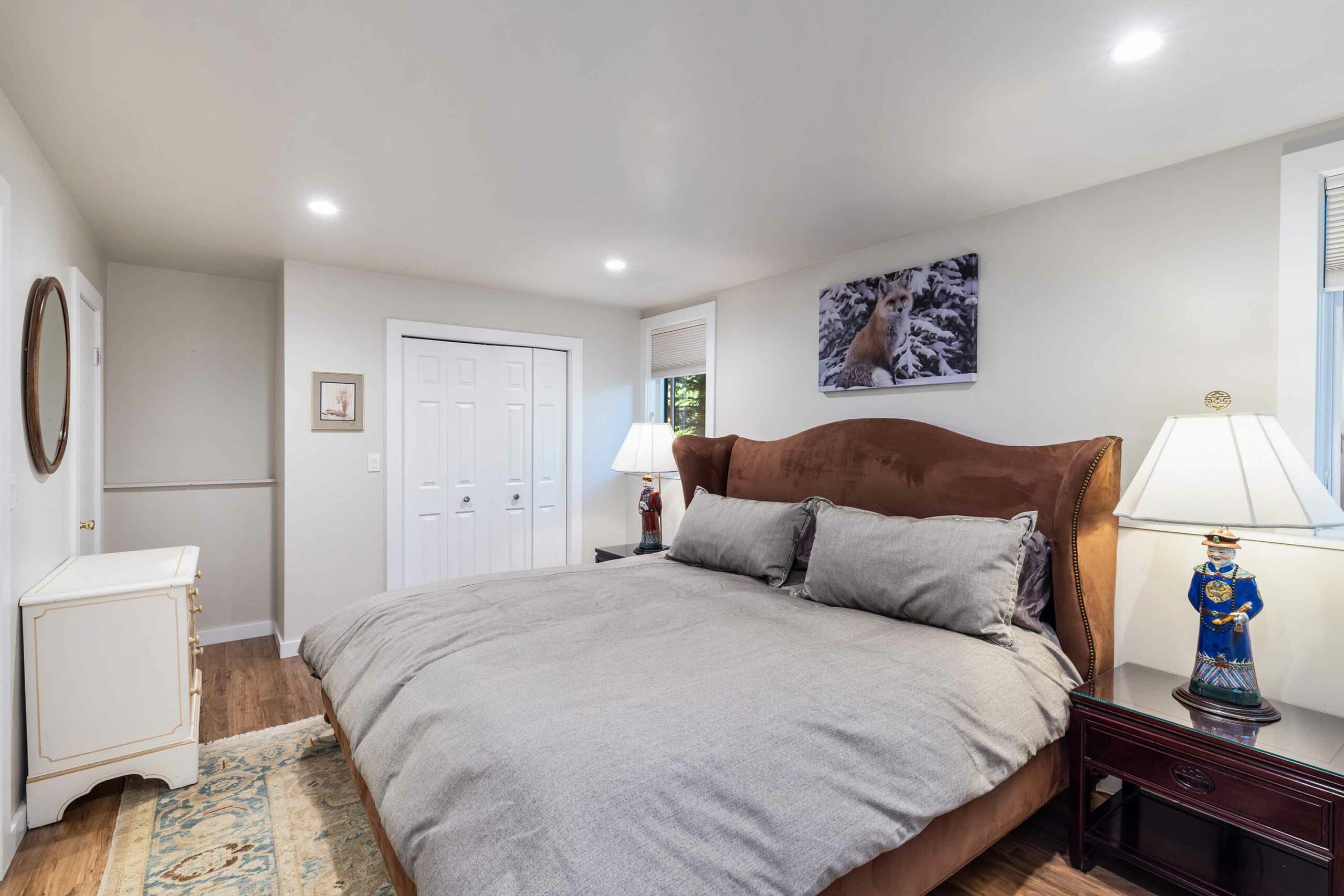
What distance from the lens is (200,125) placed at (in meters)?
2.11

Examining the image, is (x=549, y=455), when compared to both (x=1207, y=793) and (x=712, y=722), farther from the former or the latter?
(x=1207, y=793)

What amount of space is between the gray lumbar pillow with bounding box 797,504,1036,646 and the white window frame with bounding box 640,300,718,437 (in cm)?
191

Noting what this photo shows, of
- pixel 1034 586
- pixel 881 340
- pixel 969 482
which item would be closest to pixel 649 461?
pixel 881 340

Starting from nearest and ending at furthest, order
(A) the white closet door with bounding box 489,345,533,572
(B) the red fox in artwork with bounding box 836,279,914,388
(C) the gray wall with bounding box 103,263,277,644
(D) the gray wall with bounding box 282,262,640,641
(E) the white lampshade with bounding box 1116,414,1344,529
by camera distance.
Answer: (E) the white lampshade with bounding box 1116,414,1344,529 → (B) the red fox in artwork with bounding box 836,279,914,388 → (D) the gray wall with bounding box 282,262,640,641 → (C) the gray wall with bounding box 103,263,277,644 → (A) the white closet door with bounding box 489,345,533,572

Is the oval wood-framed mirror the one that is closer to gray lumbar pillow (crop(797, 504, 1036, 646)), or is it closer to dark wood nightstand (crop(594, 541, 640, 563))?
dark wood nightstand (crop(594, 541, 640, 563))

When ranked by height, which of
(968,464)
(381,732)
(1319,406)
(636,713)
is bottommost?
(381,732)

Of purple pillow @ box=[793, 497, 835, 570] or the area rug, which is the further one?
purple pillow @ box=[793, 497, 835, 570]

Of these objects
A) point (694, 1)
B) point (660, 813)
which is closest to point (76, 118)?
point (694, 1)

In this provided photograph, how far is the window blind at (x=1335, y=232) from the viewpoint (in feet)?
6.48

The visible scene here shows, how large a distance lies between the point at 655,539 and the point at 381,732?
8.56 ft

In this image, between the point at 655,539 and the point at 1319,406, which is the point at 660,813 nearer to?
the point at 1319,406

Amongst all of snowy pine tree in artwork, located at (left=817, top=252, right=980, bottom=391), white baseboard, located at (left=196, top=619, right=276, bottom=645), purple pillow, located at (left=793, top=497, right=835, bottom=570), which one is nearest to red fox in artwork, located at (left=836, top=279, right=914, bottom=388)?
snowy pine tree in artwork, located at (left=817, top=252, right=980, bottom=391)

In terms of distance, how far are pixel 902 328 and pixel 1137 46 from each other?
160cm

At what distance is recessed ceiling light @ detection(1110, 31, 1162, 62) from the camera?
1578 mm
